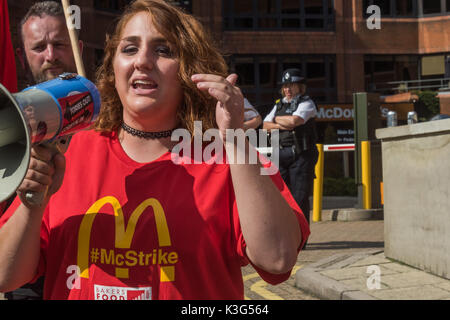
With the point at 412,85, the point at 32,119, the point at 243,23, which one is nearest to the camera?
the point at 32,119

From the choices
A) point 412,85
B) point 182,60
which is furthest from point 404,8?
point 182,60

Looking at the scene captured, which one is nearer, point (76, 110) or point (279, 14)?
point (76, 110)

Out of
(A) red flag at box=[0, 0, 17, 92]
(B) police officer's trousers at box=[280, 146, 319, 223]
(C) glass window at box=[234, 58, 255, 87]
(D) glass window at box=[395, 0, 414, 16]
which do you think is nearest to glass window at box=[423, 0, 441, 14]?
(D) glass window at box=[395, 0, 414, 16]

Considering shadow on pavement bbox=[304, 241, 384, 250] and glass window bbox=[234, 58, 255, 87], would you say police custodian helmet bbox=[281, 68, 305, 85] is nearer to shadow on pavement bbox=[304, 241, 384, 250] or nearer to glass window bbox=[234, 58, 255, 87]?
shadow on pavement bbox=[304, 241, 384, 250]

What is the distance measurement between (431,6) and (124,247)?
33484 millimetres

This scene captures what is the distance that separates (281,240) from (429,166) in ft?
12.8

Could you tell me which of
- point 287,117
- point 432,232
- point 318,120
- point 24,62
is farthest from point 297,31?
point 24,62

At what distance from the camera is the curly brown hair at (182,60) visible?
2.16m

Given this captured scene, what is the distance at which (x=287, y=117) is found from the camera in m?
7.36

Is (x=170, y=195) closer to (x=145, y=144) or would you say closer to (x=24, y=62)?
(x=145, y=144)

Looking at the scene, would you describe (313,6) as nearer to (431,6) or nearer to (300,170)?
(431,6)

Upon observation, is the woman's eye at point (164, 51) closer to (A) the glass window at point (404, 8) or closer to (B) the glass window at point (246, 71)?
(B) the glass window at point (246, 71)

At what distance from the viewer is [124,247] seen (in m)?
2.00

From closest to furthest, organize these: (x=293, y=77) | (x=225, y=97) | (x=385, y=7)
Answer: (x=225, y=97) < (x=293, y=77) < (x=385, y=7)
